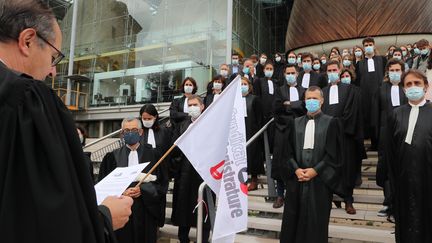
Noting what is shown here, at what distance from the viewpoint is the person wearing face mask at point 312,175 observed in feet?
14.9

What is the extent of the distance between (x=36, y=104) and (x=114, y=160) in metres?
3.98

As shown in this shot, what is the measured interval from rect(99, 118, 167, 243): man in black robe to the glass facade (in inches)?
455

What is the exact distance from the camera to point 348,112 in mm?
6469

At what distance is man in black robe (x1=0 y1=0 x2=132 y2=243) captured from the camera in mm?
1121

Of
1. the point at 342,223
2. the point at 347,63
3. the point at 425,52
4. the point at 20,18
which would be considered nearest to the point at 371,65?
the point at 347,63

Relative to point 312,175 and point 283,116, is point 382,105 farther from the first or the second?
point 312,175

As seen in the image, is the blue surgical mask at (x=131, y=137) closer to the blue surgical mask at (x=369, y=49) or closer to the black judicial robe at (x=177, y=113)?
the black judicial robe at (x=177, y=113)

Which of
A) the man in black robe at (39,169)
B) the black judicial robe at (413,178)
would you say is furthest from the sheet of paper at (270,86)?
the man in black robe at (39,169)

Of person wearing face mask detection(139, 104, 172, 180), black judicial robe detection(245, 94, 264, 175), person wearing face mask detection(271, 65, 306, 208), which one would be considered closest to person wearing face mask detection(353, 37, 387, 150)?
person wearing face mask detection(271, 65, 306, 208)

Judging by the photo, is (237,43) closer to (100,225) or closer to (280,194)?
(280,194)

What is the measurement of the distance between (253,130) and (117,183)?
5022 millimetres

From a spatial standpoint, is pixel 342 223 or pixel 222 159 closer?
pixel 222 159

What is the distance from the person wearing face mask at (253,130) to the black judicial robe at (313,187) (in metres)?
2.01

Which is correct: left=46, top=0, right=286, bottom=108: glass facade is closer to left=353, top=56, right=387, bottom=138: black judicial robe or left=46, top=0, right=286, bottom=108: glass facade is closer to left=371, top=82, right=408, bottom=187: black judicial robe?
left=353, top=56, right=387, bottom=138: black judicial robe
